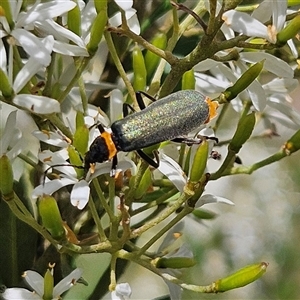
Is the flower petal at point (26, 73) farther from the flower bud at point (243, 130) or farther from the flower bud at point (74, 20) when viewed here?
the flower bud at point (243, 130)

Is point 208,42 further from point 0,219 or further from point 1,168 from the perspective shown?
point 0,219

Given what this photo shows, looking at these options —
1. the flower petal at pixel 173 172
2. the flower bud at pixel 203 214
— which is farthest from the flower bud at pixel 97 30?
the flower bud at pixel 203 214

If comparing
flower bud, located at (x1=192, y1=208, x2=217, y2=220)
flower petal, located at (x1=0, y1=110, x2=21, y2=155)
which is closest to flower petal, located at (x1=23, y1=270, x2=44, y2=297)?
flower petal, located at (x1=0, y1=110, x2=21, y2=155)

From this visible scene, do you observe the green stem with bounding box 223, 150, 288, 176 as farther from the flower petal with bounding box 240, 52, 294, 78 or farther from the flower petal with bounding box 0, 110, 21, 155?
the flower petal with bounding box 0, 110, 21, 155

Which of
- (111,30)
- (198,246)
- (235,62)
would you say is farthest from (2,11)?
(198,246)

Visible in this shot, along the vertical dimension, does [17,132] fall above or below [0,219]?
above
